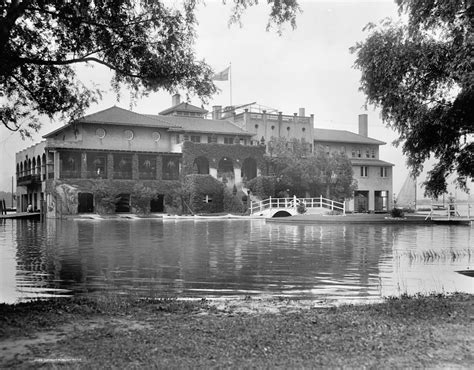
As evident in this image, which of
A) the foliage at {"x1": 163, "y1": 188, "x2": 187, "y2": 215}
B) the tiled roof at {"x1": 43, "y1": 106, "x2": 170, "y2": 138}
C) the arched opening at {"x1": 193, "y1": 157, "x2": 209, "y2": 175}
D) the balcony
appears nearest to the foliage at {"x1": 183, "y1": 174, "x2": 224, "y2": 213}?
the foliage at {"x1": 163, "y1": 188, "x2": 187, "y2": 215}

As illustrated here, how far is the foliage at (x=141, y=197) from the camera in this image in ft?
176

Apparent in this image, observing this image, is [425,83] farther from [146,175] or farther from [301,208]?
[146,175]

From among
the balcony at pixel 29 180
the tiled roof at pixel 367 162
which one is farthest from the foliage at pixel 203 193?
the tiled roof at pixel 367 162

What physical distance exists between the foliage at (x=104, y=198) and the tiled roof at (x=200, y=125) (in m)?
10.9

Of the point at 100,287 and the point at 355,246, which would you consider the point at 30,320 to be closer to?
the point at 100,287

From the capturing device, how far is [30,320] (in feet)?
21.3

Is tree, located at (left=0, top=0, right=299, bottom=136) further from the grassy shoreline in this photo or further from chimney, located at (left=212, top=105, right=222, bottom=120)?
chimney, located at (left=212, top=105, right=222, bottom=120)

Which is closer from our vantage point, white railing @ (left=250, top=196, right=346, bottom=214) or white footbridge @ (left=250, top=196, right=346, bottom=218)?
white footbridge @ (left=250, top=196, right=346, bottom=218)

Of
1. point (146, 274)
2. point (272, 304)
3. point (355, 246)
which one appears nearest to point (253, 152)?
point (355, 246)

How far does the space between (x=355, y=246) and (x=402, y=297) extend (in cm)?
1193

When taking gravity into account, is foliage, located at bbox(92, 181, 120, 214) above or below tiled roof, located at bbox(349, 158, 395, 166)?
below

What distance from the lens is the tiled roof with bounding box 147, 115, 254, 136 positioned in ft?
198

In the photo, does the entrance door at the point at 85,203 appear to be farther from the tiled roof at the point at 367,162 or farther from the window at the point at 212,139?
the tiled roof at the point at 367,162

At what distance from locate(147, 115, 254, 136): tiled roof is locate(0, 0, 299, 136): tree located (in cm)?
4815
